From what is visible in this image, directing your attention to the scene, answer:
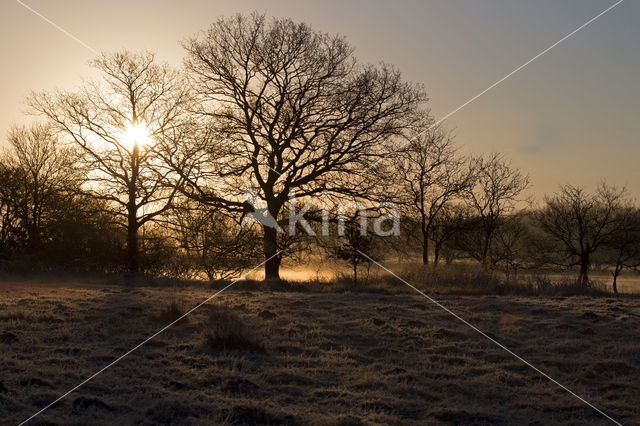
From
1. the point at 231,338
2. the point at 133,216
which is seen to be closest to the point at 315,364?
the point at 231,338

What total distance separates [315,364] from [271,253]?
587 inches

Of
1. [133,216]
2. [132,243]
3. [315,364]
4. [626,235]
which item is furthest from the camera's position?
[626,235]

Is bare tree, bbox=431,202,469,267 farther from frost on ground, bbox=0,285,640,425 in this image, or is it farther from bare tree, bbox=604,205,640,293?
frost on ground, bbox=0,285,640,425

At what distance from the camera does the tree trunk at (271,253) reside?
2381cm

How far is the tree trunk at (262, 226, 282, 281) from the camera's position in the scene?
23812 mm

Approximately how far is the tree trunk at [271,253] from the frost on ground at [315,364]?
948 cm

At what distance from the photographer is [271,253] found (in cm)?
2388

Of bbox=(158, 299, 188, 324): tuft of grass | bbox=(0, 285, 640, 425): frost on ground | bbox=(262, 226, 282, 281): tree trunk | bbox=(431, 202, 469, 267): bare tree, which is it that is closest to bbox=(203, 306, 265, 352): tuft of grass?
bbox=(0, 285, 640, 425): frost on ground

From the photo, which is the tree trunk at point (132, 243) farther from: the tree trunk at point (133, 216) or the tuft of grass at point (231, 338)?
the tuft of grass at point (231, 338)

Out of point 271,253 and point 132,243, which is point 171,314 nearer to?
point 271,253

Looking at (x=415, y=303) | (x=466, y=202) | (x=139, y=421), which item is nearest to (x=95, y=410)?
(x=139, y=421)

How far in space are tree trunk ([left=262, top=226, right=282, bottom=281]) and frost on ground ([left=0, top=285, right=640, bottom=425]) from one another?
9485 millimetres

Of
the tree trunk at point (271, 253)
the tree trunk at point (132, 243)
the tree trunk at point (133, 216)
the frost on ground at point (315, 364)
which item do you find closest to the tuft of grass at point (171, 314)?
the frost on ground at point (315, 364)

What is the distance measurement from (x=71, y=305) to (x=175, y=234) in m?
13.0
